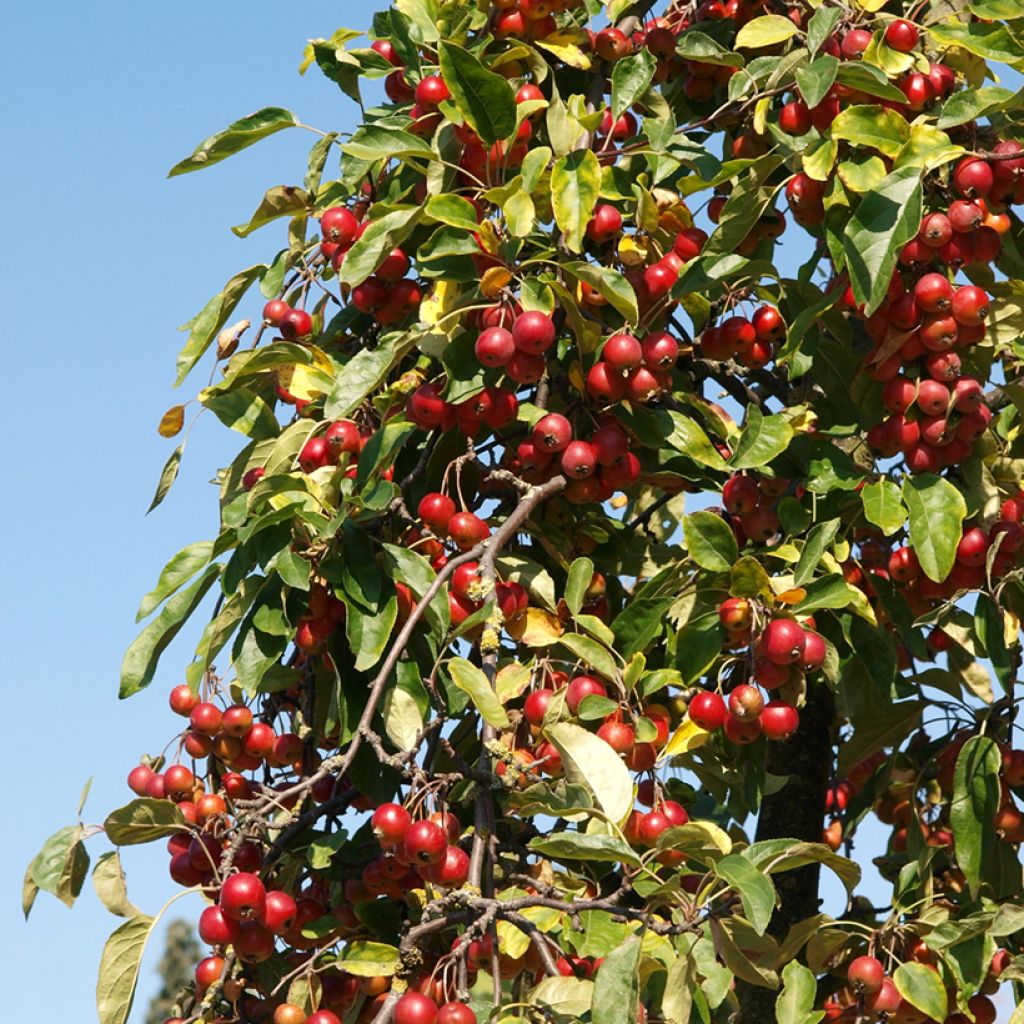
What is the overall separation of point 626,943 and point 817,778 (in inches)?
50.8

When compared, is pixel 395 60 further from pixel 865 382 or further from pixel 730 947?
pixel 730 947

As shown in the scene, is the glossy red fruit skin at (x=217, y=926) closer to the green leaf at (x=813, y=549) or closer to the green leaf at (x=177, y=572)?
the green leaf at (x=177, y=572)

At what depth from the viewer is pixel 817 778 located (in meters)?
3.17

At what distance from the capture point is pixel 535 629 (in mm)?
2484

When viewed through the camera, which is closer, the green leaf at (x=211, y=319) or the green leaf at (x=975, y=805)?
the green leaf at (x=975, y=805)

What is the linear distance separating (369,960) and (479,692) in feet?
1.47

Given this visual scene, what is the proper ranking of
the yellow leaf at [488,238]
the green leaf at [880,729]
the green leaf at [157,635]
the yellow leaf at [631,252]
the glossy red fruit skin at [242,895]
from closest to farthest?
the glossy red fruit skin at [242,895]
the yellow leaf at [488,238]
the green leaf at [157,635]
the yellow leaf at [631,252]
the green leaf at [880,729]

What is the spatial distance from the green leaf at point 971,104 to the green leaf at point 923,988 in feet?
4.35

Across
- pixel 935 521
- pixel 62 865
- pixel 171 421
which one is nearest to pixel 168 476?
pixel 171 421

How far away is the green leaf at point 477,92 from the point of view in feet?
8.07

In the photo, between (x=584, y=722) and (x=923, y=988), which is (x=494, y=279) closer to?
(x=584, y=722)

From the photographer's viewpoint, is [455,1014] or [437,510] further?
[437,510]

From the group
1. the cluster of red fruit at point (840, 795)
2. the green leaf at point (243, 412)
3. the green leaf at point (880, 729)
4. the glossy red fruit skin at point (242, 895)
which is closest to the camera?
the glossy red fruit skin at point (242, 895)

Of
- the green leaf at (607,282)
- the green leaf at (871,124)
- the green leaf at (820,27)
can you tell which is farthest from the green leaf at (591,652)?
the green leaf at (820,27)
